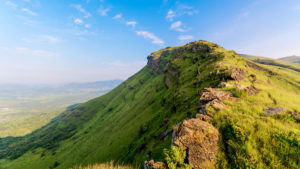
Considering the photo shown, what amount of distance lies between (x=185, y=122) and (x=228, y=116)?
4065 millimetres

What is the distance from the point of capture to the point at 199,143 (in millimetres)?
8883

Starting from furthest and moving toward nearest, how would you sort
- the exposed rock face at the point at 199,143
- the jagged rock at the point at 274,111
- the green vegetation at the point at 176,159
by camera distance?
1. the jagged rock at the point at 274,111
2. the exposed rock face at the point at 199,143
3. the green vegetation at the point at 176,159

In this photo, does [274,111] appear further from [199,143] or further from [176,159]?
[176,159]

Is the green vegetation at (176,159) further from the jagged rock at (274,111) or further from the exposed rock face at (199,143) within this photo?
the jagged rock at (274,111)

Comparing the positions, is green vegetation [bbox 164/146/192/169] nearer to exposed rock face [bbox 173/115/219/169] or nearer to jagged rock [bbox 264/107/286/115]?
exposed rock face [bbox 173/115/219/169]

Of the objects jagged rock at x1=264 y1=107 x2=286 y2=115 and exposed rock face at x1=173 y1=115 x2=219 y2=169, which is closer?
exposed rock face at x1=173 y1=115 x2=219 y2=169

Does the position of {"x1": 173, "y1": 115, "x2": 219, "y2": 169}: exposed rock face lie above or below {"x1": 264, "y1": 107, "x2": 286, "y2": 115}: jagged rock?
below

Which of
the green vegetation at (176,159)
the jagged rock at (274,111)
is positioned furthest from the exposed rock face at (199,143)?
the jagged rock at (274,111)

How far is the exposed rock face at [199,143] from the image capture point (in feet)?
26.7

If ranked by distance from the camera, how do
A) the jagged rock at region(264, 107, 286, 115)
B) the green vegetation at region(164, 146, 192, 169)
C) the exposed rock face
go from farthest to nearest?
the jagged rock at region(264, 107, 286, 115), the exposed rock face, the green vegetation at region(164, 146, 192, 169)

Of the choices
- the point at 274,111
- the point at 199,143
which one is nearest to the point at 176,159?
the point at 199,143

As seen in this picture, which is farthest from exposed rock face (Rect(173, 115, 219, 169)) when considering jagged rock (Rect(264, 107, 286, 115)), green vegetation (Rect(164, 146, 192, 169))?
jagged rock (Rect(264, 107, 286, 115))

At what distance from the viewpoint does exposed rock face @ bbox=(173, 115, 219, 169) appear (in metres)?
8.12

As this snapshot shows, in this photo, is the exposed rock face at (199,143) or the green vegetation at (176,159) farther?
the exposed rock face at (199,143)
